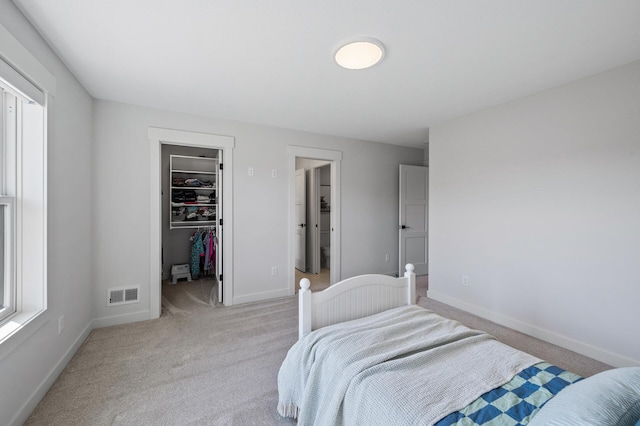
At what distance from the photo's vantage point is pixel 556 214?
247cm

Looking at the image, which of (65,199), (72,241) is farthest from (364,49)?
(72,241)

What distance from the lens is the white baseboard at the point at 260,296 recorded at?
3.46 m

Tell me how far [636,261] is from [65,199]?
4.36 m

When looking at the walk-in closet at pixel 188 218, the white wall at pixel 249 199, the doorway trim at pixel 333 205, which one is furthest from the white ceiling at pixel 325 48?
the walk-in closet at pixel 188 218

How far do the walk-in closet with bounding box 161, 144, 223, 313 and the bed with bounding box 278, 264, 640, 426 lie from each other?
9.90ft

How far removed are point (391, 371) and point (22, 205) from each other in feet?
7.80

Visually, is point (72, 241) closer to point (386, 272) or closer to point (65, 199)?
point (65, 199)

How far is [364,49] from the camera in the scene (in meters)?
1.87

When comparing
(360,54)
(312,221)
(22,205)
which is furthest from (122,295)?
(360,54)

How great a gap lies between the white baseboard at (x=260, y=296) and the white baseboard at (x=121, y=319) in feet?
3.13

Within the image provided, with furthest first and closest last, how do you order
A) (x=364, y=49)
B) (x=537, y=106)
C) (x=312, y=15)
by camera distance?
(x=537, y=106)
(x=364, y=49)
(x=312, y=15)

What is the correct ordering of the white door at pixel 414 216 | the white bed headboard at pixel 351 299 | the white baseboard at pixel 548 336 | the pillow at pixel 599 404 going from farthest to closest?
the white door at pixel 414 216 → the white baseboard at pixel 548 336 → the white bed headboard at pixel 351 299 → the pillow at pixel 599 404

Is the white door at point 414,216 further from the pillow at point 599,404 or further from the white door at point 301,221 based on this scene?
the pillow at point 599,404

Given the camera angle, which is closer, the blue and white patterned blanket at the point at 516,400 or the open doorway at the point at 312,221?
the blue and white patterned blanket at the point at 516,400
